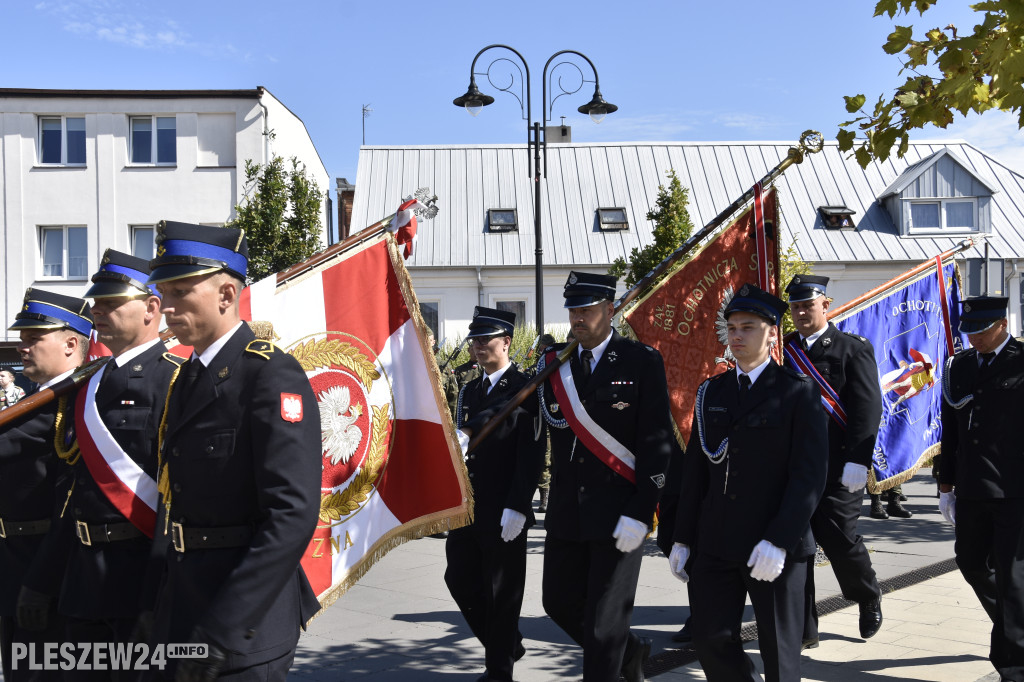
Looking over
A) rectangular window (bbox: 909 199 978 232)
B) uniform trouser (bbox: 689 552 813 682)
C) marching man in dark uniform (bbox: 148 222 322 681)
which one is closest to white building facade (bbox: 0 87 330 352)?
rectangular window (bbox: 909 199 978 232)

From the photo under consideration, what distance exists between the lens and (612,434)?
5012 millimetres

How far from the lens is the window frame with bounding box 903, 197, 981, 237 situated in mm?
31359

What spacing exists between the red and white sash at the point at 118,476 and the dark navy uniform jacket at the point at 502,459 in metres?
2.13

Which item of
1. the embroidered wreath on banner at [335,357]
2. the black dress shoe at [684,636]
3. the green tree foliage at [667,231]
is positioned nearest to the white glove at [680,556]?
the embroidered wreath on banner at [335,357]

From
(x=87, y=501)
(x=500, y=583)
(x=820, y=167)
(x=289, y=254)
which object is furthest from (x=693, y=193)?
(x=87, y=501)

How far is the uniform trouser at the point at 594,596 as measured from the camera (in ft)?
15.3

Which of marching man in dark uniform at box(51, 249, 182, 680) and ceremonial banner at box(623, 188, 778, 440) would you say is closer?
marching man in dark uniform at box(51, 249, 182, 680)

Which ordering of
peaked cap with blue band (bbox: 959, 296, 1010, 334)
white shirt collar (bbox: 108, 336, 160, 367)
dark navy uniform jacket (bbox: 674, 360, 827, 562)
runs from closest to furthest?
1. white shirt collar (bbox: 108, 336, 160, 367)
2. dark navy uniform jacket (bbox: 674, 360, 827, 562)
3. peaked cap with blue band (bbox: 959, 296, 1010, 334)

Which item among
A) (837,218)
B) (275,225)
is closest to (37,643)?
(275,225)

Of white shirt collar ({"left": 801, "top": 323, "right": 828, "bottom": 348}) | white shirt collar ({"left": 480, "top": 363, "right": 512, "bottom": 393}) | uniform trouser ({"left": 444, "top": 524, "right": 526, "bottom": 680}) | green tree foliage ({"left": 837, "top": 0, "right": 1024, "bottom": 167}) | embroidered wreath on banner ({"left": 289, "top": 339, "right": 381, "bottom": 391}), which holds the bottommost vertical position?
uniform trouser ({"left": 444, "top": 524, "right": 526, "bottom": 680})

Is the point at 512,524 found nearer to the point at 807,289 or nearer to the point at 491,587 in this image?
the point at 491,587

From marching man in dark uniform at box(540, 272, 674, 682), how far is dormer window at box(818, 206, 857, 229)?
2772cm

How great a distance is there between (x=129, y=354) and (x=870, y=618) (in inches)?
181

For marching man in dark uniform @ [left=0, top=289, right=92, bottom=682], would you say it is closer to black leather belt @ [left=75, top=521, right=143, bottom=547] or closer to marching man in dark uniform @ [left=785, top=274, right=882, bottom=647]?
black leather belt @ [left=75, top=521, right=143, bottom=547]
